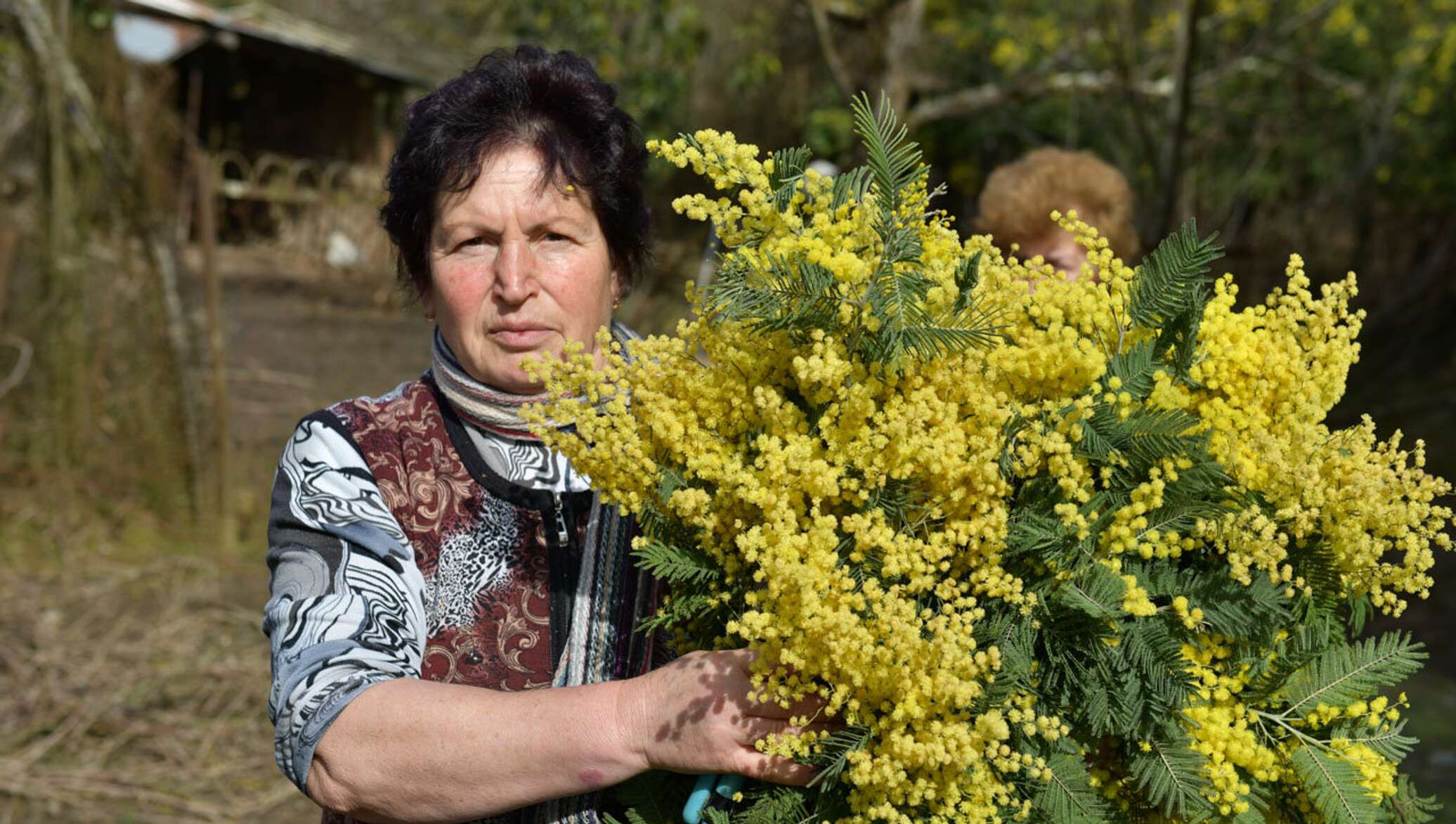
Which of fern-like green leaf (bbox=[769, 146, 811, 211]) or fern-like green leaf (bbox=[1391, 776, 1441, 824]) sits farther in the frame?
fern-like green leaf (bbox=[1391, 776, 1441, 824])

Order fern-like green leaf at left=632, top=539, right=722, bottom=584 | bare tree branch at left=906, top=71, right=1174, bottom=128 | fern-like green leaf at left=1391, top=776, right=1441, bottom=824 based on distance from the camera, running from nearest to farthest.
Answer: fern-like green leaf at left=632, top=539, right=722, bottom=584, fern-like green leaf at left=1391, top=776, right=1441, bottom=824, bare tree branch at left=906, top=71, right=1174, bottom=128

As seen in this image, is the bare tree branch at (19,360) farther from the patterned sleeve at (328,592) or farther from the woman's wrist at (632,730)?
the woman's wrist at (632,730)

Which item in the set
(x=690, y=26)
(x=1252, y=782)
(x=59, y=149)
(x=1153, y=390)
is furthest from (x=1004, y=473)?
(x=690, y=26)

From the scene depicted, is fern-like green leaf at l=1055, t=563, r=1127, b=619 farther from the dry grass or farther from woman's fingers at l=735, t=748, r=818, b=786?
the dry grass

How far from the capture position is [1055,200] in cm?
365

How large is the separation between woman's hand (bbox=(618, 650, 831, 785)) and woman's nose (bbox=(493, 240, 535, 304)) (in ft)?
2.02

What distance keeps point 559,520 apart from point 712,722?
0.54 metres

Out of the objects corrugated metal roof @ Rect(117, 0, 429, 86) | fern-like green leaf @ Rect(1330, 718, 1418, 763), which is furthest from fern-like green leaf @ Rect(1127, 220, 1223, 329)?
corrugated metal roof @ Rect(117, 0, 429, 86)

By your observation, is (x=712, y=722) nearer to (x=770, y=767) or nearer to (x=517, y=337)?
(x=770, y=767)

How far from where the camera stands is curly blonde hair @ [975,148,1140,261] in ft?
11.8

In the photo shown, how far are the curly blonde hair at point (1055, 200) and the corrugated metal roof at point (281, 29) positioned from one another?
41.1ft

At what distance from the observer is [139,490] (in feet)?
23.0

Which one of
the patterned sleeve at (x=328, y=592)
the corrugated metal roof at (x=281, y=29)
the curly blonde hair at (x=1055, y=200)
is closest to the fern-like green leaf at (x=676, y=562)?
the patterned sleeve at (x=328, y=592)

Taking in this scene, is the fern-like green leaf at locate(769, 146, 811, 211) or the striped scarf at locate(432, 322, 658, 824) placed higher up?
the fern-like green leaf at locate(769, 146, 811, 211)
